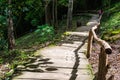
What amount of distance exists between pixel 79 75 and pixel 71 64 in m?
1.55

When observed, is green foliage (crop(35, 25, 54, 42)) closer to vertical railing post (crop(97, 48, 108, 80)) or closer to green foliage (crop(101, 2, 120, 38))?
green foliage (crop(101, 2, 120, 38))

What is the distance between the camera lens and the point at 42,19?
3269 cm

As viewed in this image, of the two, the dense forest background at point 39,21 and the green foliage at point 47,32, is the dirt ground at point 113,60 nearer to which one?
the dense forest background at point 39,21

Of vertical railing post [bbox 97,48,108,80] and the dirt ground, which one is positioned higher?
vertical railing post [bbox 97,48,108,80]

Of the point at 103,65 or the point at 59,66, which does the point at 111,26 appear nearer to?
the point at 59,66

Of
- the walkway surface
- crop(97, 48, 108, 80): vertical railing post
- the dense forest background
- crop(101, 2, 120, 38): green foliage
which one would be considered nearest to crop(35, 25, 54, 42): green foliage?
the dense forest background

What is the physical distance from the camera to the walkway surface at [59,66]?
9164 millimetres

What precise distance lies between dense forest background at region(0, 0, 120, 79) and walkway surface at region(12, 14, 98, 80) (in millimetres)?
1407

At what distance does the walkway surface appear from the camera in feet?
30.1

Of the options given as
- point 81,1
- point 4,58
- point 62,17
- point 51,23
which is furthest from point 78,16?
point 4,58

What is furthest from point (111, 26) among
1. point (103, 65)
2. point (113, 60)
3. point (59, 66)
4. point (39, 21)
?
point (39, 21)

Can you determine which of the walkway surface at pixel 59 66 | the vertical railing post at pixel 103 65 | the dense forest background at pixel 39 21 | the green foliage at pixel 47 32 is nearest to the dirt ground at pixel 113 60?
the walkway surface at pixel 59 66

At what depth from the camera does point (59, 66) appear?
10508 millimetres

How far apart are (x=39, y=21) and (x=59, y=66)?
2231cm
